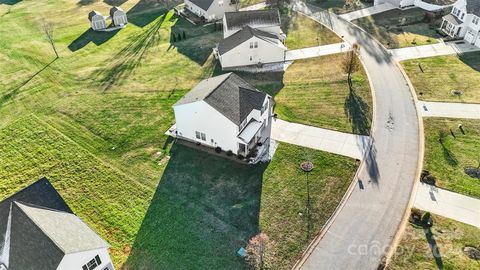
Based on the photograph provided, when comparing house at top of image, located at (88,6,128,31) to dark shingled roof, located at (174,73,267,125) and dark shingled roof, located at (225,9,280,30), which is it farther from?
dark shingled roof, located at (174,73,267,125)

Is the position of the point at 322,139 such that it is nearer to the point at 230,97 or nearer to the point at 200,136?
the point at 230,97

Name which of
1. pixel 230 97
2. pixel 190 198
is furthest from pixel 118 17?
pixel 190 198

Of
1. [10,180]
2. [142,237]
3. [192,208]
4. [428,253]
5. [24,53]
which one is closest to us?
[428,253]

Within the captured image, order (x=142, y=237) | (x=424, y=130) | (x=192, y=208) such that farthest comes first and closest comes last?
(x=424, y=130), (x=192, y=208), (x=142, y=237)

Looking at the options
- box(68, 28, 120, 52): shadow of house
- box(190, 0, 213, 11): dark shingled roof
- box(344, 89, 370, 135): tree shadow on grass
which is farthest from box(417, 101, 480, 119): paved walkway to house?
box(68, 28, 120, 52): shadow of house

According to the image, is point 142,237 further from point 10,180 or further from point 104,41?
point 104,41

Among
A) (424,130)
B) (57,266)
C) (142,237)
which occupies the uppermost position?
(57,266)

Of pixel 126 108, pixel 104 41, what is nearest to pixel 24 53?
pixel 104 41
